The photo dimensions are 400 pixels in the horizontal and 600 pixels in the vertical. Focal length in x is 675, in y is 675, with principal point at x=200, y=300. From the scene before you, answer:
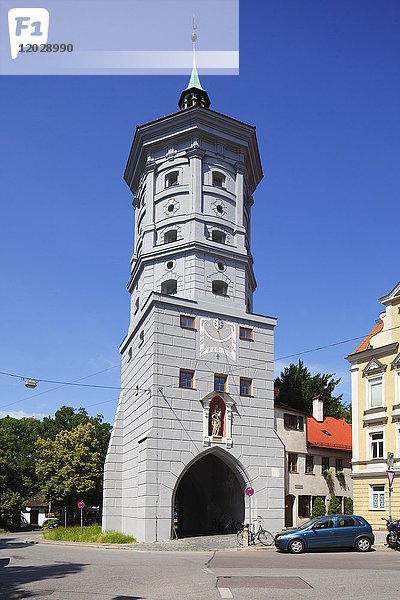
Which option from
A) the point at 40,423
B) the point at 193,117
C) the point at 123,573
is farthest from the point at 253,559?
the point at 40,423

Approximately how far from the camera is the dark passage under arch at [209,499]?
138 ft

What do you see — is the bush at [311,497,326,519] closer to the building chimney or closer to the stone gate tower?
the stone gate tower

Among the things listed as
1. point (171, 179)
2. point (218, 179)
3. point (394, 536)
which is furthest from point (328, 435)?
point (394, 536)

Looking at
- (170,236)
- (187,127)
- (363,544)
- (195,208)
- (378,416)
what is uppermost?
(187,127)

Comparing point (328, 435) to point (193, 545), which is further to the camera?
point (328, 435)

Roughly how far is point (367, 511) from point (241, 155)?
23.8 meters

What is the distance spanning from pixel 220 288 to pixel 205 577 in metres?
26.0

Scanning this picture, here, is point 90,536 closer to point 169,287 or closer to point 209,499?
point 209,499

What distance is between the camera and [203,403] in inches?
1535

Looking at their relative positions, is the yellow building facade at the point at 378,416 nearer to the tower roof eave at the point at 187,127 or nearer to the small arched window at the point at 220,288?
the small arched window at the point at 220,288

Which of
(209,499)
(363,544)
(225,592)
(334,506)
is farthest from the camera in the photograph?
(209,499)

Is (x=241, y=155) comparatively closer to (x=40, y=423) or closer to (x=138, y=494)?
(x=138, y=494)

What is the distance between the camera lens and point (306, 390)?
63156 millimetres

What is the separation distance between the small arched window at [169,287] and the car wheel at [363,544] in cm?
1970
